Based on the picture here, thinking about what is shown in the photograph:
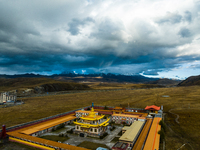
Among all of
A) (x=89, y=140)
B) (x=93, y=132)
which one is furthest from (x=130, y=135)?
(x=93, y=132)

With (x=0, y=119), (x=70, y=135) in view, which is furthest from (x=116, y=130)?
(x=0, y=119)

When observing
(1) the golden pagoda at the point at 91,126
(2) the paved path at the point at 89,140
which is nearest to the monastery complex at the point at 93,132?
(1) the golden pagoda at the point at 91,126

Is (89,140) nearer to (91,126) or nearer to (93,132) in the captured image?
(93,132)

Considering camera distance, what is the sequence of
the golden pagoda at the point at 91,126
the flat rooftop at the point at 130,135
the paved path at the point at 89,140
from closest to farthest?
the flat rooftop at the point at 130,135, the paved path at the point at 89,140, the golden pagoda at the point at 91,126

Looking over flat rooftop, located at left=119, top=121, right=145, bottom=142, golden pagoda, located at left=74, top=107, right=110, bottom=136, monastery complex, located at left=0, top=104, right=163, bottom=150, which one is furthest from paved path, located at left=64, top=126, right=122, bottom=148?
flat rooftop, located at left=119, top=121, right=145, bottom=142

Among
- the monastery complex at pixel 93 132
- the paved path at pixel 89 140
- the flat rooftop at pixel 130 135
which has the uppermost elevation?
the flat rooftop at pixel 130 135

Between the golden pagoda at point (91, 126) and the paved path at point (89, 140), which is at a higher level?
the golden pagoda at point (91, 126)

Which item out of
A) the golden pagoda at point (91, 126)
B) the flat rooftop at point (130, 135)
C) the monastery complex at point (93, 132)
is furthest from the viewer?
the golden pagoda at point (91, 126)

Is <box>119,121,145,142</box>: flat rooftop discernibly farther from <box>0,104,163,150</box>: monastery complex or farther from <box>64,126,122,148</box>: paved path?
<box>64,126,122,148</box>: paved path

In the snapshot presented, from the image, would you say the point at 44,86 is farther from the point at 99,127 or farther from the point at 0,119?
the point at 99,127

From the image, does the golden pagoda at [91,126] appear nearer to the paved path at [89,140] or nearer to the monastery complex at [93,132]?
the monastery complex at [93,132]

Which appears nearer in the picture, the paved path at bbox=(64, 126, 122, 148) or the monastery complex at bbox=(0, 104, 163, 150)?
the monastery complex at bbox=(0, 104, 163, 150)
